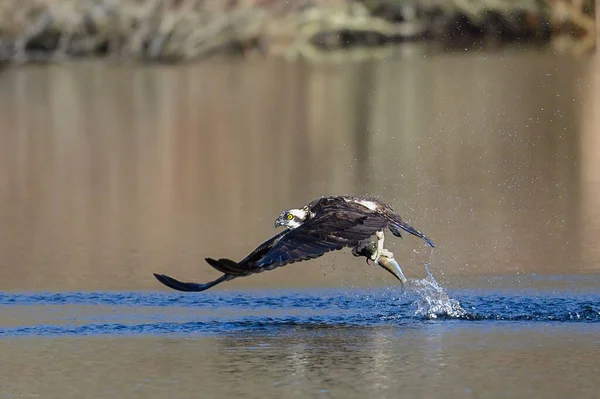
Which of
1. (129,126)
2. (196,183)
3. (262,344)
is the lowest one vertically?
(262,344)

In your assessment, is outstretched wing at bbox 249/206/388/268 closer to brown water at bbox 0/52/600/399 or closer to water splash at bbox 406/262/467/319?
brown water at bbox 0/52/600/399

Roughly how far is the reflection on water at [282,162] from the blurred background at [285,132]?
4 cm

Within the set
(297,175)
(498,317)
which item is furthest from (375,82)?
(498,317)

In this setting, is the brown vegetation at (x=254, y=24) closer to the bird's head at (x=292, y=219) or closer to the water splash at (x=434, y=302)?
the water splash at (x=434, y=302)

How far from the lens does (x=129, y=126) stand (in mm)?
21719

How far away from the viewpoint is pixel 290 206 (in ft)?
45.8

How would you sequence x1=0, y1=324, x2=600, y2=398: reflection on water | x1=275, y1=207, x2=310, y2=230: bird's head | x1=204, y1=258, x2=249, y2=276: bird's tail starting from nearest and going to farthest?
x1=0, y1=324, x2=600, y2=398: reflection on water < x1=204, y1=258, x2=249, y2=276: bird's tail < x1=275, y1=207, x2=310, y2=230: bird's head

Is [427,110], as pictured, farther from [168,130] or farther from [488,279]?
[488,279]

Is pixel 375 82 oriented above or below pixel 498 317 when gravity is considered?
above

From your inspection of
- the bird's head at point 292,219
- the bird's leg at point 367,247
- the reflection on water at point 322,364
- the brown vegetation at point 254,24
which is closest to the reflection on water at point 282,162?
the brown vegetation at point 254,24

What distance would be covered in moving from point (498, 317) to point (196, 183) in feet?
24.6

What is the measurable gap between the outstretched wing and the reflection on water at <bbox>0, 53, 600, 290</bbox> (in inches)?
59.8

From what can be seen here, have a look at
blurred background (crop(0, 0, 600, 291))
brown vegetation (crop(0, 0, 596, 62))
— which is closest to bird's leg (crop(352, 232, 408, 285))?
blurred background (crop(0, 0, 600, 291))

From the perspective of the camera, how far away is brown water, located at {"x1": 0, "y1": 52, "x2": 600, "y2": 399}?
7.92 metres
